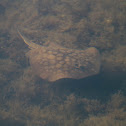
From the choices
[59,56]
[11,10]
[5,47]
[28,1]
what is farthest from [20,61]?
[28,1]

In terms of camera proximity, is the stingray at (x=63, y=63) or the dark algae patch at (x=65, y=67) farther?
the dark algae patch at (x=65, y=67)

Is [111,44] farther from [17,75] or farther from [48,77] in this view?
[17,75]

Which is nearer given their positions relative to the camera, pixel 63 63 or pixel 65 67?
pixel 65 67

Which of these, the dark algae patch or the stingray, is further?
the dark algae patch
